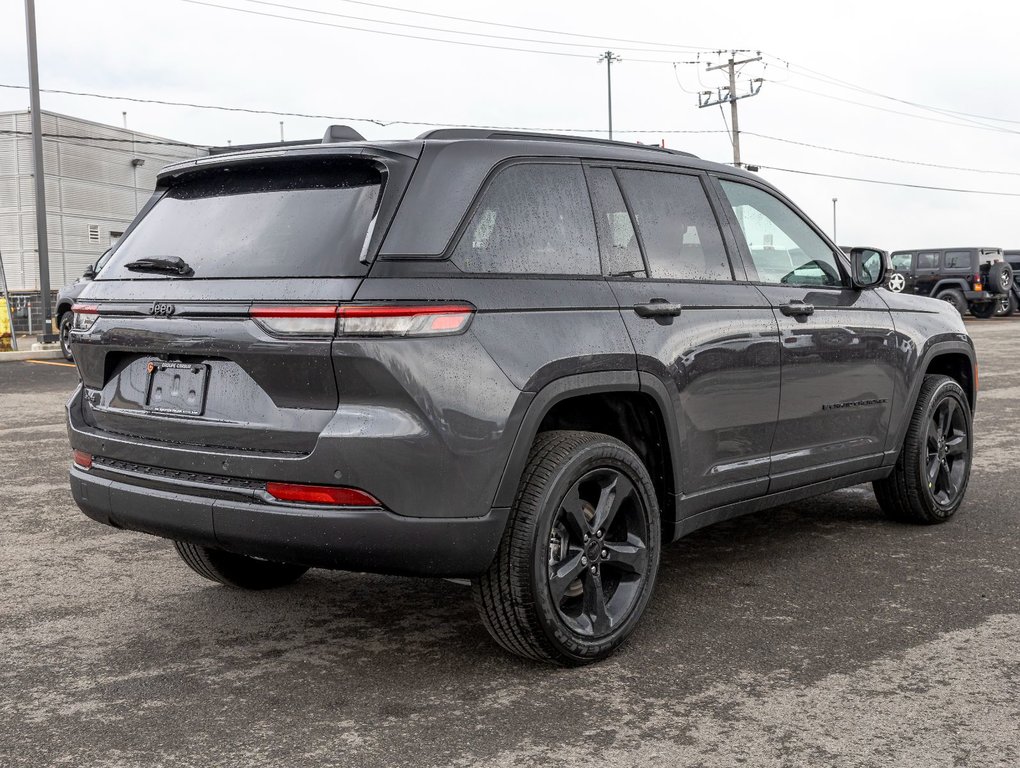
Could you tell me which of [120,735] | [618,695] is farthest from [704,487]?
[120,735]

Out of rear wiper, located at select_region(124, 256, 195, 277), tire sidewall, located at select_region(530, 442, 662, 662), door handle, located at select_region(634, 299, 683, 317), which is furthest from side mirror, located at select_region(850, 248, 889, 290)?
rear wiper, located at select_region(124, 256, 195, 277)

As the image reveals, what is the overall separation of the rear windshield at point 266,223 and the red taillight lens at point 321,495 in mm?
642

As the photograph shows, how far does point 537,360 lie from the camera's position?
3617 mm

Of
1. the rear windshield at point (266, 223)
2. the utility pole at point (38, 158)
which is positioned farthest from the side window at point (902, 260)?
the rear windshield at point (266, 223)

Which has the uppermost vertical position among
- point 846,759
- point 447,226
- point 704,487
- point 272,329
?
point 447,226

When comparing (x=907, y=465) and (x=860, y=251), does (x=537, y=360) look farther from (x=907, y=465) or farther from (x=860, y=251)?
(x=907, y=465)

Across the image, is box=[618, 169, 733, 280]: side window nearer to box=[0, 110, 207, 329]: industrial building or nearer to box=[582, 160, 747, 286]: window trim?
box=[582, 160, 747, 286]: window trim

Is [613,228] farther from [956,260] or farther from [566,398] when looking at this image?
[956,260]

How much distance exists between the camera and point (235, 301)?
140 inches

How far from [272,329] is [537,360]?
2.72 feet

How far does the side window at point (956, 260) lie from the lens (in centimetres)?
3256

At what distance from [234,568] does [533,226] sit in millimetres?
2012

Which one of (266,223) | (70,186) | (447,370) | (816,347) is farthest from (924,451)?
(70,186)

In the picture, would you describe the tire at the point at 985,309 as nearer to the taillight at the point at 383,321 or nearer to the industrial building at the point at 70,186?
the industrial building at the point at 70,186
